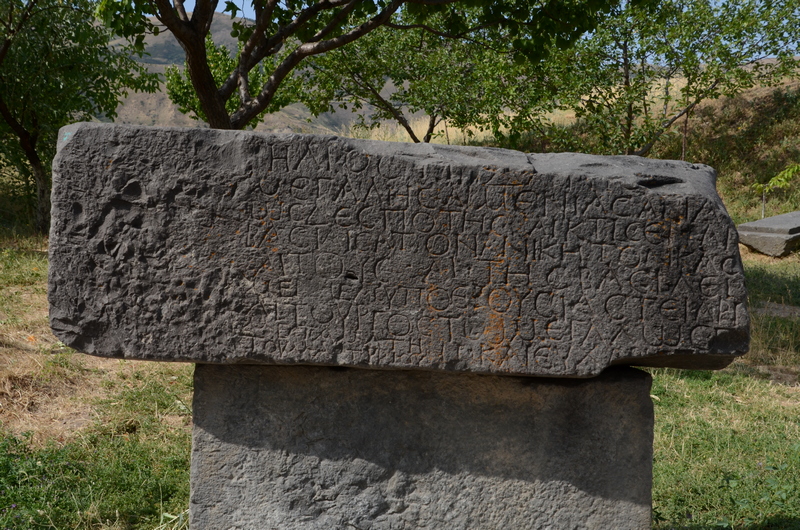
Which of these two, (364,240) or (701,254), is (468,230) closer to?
(364,240)

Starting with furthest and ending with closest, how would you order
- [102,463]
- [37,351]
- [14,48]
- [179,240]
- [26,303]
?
1. [14,48]
2. [26,303]
3. [37,351]
4. [102,463]
5. [179,240]

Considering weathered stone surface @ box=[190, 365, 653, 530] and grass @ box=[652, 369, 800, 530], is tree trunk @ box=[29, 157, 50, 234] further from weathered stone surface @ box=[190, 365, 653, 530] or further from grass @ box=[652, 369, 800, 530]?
grass @ box=[652, 369, 800, 530]

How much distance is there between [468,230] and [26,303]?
443 centimetres

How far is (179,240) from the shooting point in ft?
6.75

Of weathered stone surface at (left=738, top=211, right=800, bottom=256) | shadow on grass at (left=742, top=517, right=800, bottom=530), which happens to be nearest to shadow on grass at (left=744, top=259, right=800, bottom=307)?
weathered stone surface at (left=738, top=211, right=800, bottom=256)

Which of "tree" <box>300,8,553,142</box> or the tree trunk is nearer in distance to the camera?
the tree trunk

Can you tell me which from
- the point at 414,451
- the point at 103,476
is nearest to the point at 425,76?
the point at 103,476

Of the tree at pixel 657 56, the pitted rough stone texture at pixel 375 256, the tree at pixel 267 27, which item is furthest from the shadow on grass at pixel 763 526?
the tree at pixel 657 56

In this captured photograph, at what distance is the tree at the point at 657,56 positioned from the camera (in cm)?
842

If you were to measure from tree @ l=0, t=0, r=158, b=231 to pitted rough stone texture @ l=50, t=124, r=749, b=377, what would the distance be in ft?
21.6

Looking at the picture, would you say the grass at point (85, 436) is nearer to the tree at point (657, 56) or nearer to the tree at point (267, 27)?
the tree at point (267, 27)

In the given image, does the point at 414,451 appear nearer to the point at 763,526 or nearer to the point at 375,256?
the point at 375,256

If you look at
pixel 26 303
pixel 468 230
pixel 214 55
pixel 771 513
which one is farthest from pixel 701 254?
pixel 214 55

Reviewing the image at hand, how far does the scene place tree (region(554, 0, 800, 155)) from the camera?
842cm
